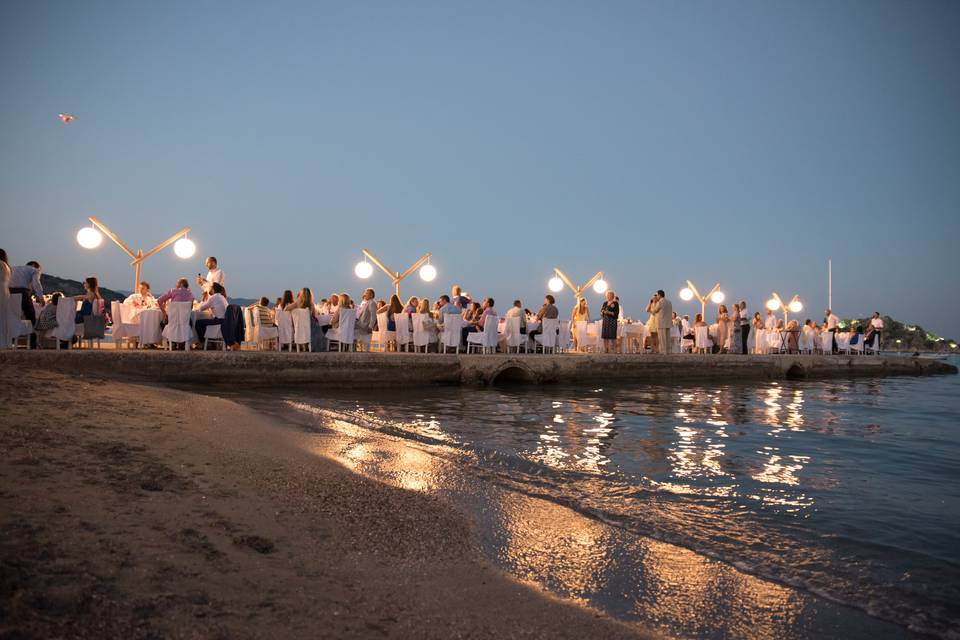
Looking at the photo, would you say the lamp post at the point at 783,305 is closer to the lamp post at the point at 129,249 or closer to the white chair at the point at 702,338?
the white chair at the point at 702,338

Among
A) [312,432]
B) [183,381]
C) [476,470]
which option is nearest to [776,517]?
[476,470]

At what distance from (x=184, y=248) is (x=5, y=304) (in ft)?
13.6

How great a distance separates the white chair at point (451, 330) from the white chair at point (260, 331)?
12.7 ft

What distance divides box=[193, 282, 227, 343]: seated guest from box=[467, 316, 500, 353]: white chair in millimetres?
5745

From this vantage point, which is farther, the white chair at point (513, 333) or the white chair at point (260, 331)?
the white chair at point (513, 333)

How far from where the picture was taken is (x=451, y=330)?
14.3 meters

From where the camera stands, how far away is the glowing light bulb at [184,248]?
12.8 m

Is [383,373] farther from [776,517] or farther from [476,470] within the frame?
[776,517]

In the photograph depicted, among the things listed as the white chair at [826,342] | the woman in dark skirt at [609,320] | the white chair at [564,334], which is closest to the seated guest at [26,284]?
the white chair at [564,334]

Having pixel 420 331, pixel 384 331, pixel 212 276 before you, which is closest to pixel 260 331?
pixel 212 276

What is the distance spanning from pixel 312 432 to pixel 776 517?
14.2ft

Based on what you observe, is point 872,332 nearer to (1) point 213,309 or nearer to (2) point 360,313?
(2) point 360,313

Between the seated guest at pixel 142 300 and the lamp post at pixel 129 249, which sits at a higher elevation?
the lamp post at pixel 129 249

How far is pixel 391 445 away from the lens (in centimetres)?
576
